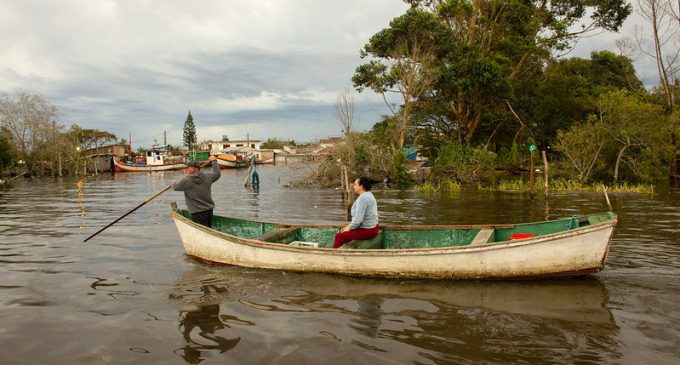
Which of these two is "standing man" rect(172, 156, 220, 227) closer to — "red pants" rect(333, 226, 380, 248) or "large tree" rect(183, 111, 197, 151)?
"red pants" rect(333, 226, 380, 248)

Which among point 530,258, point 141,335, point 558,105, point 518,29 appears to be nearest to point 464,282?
point 530,258

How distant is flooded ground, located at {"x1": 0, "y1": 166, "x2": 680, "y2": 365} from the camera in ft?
15.3

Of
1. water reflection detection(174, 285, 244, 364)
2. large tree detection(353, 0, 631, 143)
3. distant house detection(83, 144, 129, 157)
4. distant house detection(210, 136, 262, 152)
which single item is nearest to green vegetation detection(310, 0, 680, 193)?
large tree detection(353, 0, 631, 143)

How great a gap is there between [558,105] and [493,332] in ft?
101

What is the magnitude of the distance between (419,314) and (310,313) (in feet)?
Answer: 4.48

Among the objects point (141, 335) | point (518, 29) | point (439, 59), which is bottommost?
point (141, 335)

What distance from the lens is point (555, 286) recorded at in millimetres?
6594

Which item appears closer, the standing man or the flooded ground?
the flooded ground

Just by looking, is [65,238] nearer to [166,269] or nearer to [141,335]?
[166,269]

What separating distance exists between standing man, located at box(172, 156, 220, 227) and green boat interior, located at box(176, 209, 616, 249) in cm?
76

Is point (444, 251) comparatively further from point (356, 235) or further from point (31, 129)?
point (31, 129)

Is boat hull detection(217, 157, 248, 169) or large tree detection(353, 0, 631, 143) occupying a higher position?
large tree detection(353, 0, 631, 143)

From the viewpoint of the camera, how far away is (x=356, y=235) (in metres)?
7.54

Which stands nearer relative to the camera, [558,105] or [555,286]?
[555,286]
